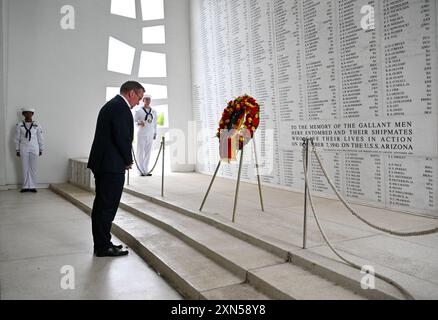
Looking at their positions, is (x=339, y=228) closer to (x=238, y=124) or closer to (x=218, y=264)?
(x=218, y=264)

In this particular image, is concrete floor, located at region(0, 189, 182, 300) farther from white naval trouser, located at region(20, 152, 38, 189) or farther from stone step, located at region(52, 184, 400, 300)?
white naval trouser, located at region(20, 152, 38, 189)

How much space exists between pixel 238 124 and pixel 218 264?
1.94m

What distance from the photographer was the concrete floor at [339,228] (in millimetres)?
2818

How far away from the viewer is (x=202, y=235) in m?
4.01

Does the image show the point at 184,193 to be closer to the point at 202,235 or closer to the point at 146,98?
the point at 202,235

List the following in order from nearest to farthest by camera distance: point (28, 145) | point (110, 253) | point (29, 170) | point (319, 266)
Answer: point (319, 266) < point (110, 253) < point (28, 145) < point (29, 170)

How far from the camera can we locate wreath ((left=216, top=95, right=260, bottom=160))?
4.68 meters

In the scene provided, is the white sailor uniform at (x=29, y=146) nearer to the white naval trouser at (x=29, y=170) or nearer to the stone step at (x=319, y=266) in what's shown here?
the white naval trouser at (x=29, y=170)

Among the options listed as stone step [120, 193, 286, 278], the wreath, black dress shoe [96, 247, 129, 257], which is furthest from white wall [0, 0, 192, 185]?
black dress shoe [96, 247, 129, 257]

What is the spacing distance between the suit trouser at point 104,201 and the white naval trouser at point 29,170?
17.0ft

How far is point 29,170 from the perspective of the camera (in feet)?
27.1

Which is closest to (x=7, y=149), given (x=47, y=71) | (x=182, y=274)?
(x=47, y=71)

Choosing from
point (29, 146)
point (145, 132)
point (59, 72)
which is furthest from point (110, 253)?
point (59, 72)

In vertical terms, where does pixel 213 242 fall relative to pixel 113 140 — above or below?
below
